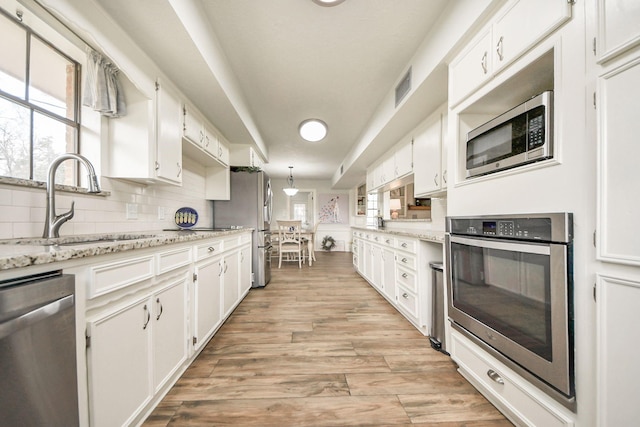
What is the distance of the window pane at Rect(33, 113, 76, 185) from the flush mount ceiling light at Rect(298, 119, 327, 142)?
2.73 m

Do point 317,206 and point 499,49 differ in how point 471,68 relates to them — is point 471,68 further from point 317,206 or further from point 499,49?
point 317,206

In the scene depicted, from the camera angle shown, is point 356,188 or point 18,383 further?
point 356,188

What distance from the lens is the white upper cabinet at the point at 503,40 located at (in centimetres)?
96

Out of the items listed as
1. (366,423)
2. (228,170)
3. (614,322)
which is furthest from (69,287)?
(228,170)

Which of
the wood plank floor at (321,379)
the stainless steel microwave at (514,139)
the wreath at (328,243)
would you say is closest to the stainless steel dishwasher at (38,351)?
the wood plank floor at (321,379)

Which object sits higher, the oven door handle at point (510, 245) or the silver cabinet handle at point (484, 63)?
the silver cabinet handle at point (484, 63)

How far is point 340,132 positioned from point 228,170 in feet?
6.33

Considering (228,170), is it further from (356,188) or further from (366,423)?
(356,188)

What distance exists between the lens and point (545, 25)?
961 mm

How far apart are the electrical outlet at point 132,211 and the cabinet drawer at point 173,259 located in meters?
0.66

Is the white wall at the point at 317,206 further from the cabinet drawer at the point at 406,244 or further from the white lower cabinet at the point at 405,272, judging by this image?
the cabinet drawer at the point at 406,244

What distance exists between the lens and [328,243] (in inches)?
301

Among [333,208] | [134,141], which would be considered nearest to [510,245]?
[134,141]

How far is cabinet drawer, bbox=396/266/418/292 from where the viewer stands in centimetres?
215
